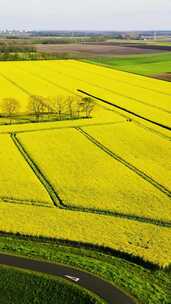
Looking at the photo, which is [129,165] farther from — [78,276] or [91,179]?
[78,276]

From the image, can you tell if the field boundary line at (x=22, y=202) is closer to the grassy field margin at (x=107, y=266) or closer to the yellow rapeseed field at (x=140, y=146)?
the grassy field margin at (x=107, y=266)

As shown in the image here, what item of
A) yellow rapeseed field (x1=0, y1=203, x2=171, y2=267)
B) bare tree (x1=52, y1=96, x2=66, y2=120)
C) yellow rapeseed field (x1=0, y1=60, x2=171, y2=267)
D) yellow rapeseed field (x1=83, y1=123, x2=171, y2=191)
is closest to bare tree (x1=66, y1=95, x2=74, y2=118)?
bare tree (x1=52, y1=96, x2=66, y2=120)

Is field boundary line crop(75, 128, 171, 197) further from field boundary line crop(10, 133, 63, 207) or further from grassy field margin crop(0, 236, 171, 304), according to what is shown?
grassy field margin crop(0, 236, 171, 304)

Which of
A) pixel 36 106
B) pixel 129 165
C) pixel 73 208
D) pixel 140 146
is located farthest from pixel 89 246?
pixel 36 106

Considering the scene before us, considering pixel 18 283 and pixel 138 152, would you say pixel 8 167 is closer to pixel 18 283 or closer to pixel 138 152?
pixel 138 152

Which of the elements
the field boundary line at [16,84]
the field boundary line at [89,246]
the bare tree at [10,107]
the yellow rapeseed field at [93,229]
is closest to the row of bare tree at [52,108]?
the bare tree at [10,107]

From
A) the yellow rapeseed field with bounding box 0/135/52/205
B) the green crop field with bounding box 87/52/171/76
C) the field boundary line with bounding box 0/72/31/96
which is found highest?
the green crop field with bounding box 87/52/171/76

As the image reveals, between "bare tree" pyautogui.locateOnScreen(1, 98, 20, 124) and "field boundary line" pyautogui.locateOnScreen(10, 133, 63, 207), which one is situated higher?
"bare tree" pyautogui.locateOnScreen(1, 98, 20, 124)

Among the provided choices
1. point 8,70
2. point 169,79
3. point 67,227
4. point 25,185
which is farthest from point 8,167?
point 8,70
